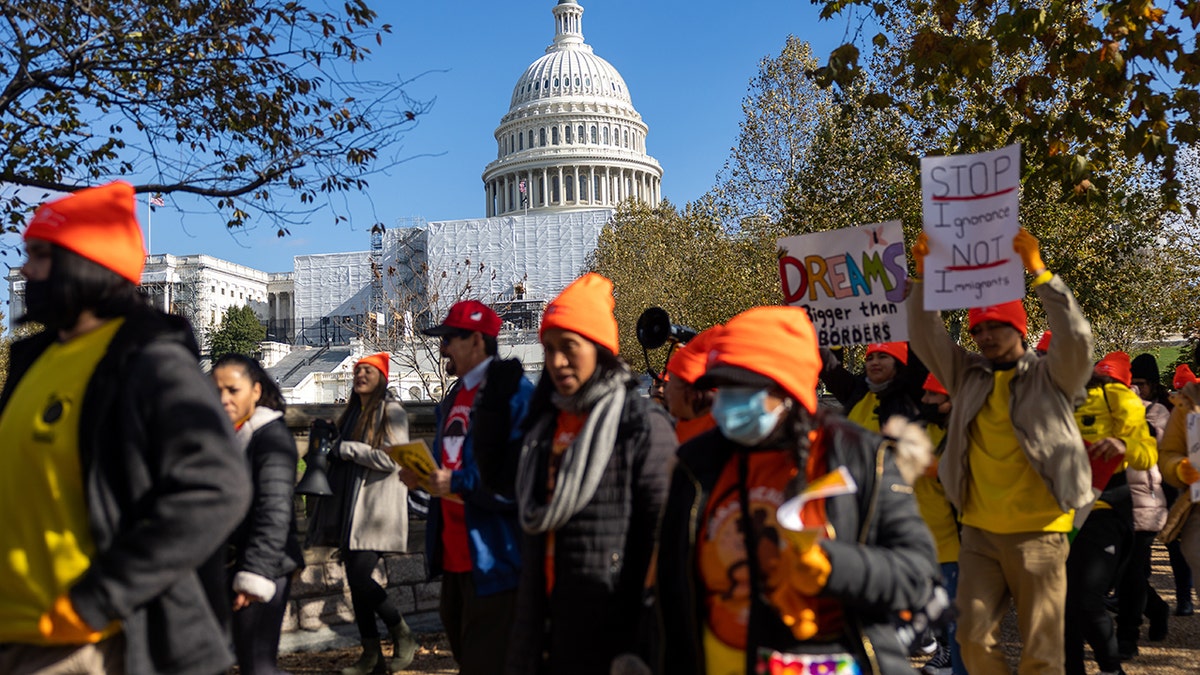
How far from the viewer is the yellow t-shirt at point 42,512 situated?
232cm

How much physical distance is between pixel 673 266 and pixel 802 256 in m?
36.7

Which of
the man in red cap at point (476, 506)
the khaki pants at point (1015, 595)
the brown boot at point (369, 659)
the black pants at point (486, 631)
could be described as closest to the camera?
the man in red cap at point (476, 506)

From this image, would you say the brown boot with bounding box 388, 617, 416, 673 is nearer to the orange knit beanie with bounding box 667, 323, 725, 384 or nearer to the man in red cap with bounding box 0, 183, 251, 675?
the orange knit beanie with bounding box 667, 323, 725, 384

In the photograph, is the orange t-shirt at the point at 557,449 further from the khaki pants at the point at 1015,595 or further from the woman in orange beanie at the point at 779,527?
the khaki pants at the point at 1015,595

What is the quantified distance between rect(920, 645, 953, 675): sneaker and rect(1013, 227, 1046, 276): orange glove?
113 inches

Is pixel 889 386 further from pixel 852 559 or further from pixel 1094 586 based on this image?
pixel 852 559

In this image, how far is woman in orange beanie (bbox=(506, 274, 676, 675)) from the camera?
123 inches

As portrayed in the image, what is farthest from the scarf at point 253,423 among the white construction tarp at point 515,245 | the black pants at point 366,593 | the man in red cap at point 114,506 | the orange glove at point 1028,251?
the white construction tarp at point 515,245

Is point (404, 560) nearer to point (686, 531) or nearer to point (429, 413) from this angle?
point (429, 413)

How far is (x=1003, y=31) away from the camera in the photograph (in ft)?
20.8

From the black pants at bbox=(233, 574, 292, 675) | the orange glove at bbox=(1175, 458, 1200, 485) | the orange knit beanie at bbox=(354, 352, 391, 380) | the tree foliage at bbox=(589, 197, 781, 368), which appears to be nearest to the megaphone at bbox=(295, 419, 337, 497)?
the orange knit beanie at bbox=(354, 352, 391, 380)

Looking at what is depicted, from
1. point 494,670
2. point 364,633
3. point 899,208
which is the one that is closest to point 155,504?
point 494,670

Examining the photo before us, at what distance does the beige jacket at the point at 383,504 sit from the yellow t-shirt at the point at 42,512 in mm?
3768

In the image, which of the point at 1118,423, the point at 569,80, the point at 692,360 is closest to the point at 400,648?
the point at 692,360
